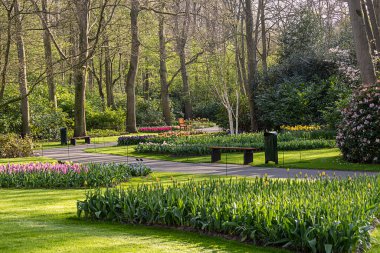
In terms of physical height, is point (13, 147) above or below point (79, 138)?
below

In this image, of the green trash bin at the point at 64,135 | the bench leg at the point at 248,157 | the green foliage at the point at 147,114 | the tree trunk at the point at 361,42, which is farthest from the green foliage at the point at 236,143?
the green foliage at the point at 147,114

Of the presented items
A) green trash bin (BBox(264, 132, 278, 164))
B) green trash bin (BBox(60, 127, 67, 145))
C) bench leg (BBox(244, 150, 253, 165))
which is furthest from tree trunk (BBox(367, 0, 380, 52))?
green trash bin (BBox(60, 127, 67, 145))

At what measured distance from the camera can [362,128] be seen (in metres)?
16.0

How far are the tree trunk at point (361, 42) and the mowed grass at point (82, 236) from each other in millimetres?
11319

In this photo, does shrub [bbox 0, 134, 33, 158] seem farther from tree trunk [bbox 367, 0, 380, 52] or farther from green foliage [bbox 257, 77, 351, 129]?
tree trunk [bbox 367, 0, 380, 52]

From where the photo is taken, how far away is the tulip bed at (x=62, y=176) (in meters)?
12.8

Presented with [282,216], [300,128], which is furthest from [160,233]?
[300,128]

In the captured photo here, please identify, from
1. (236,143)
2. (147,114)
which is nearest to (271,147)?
(236,143)

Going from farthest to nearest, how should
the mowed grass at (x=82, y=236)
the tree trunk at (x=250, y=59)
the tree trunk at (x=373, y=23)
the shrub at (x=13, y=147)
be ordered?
the tree trunk at (x=250, y=59), the shrub at (x=13, y=147), the tree trunk at (x=373, y=23), the mowed grass at (x=82, y=236)

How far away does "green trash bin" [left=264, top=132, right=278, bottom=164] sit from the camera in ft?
55.3

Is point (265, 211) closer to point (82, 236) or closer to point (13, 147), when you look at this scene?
point (82, 236)

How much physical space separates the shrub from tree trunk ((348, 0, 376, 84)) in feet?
45.6

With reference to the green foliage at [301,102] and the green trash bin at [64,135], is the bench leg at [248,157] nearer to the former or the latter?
the green foliage at [301,102]

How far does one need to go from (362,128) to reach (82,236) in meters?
11.0
